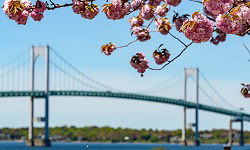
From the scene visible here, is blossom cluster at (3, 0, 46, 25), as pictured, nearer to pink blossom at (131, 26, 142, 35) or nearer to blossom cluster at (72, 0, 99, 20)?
blossom cluster at (72, 0, 99, 20)

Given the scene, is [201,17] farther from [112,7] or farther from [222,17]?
[112,7]

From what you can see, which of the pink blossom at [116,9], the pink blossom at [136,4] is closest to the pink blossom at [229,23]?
the pink blossom at [116,9]

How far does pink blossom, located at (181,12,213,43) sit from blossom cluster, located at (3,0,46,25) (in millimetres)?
1391

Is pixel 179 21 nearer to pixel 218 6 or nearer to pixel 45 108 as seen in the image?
pixel 218 6

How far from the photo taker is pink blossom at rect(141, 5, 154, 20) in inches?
245

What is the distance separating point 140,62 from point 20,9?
1.62m

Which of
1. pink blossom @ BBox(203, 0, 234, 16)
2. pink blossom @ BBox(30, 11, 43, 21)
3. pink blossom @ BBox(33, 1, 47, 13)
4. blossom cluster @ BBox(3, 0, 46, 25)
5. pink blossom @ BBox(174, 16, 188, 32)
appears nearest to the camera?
pink blossom @ BBox(203, 0, 234, 16)

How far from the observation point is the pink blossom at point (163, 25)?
6051 millimetres

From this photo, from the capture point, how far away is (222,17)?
4.04 m

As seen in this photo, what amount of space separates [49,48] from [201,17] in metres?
74.1

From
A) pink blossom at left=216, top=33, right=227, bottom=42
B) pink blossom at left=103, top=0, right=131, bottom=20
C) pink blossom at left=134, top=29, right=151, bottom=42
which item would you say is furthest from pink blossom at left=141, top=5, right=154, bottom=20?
pink blossom at left=216, top=33, right=227, bottom=42

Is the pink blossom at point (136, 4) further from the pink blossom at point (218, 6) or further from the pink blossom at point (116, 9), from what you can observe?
the pink blossom at point (218, 6)

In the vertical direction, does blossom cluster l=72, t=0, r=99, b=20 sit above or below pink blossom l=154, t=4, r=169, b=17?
below

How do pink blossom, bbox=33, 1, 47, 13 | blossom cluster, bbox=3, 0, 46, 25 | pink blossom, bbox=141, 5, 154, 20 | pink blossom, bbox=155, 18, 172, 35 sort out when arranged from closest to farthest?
1. blossom cluster, bbox=3, 0, 46, 25
2. pink blossom, bbox=33, 1, 47, 13
3. pink blossom, bbox=155, 18, 172, 35
4. pink blossom, bbox=141, 5, 154, 20
